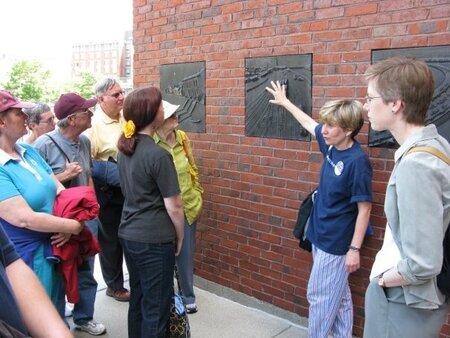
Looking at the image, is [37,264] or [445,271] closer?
[445,271]

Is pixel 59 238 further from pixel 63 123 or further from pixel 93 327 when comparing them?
pixel 93 327

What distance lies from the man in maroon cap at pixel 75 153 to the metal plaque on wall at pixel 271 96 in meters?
1.39

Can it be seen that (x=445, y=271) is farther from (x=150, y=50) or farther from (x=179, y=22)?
(x=150, y=50)

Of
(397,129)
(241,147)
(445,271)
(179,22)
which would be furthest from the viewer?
(179,22)

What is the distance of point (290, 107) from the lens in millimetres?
3402

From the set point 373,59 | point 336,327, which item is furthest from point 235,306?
point 373,59

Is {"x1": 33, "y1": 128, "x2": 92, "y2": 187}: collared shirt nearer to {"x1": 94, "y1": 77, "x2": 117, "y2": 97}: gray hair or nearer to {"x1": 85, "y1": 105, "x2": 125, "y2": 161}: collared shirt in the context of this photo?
{"x1": 85, "y1": 105, "x2": 125, "y2": 161}: collared shirt

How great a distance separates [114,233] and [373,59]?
2.82 m

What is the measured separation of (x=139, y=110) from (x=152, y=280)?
3.70 ft

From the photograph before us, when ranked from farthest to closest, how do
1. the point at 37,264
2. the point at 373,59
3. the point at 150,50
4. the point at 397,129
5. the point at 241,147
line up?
1. the point at 150,50
2. the point at 241,147
3. the point at 373,59
4. the point at 37,264
5. the point at 397,129

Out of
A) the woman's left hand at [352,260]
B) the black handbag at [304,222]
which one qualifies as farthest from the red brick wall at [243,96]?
the woman's left hand at [352,260]

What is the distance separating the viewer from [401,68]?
6.08ft

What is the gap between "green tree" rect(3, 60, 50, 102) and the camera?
43.5 m

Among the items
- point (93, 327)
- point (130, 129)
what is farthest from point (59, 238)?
point (93, 327)
